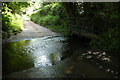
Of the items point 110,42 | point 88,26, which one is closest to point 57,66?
point 110,42

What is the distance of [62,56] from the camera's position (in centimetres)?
584

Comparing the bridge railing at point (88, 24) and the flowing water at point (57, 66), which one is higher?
the bridge railing at point (88, 24)

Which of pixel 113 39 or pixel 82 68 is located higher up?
pixel 113 39

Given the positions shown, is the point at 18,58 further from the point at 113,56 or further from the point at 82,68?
the point at 113,56

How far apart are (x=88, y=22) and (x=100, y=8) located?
1.37 m

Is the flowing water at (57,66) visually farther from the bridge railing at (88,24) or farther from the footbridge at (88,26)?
the bridge railing at (88,24)

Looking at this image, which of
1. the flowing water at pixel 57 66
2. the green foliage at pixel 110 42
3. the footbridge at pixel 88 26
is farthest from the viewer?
the footbridge at pixel 88 26

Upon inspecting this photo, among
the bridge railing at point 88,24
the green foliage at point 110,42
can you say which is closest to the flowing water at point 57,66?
the green foliage at point 110,42

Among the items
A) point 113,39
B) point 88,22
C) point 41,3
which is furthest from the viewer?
point 41,3

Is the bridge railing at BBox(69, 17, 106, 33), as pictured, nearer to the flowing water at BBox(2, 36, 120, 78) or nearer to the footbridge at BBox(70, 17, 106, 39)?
the footbridge at BBox(70, 17, 106, 39)

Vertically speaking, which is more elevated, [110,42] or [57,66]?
[110,42]

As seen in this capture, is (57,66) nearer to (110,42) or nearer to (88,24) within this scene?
(110,42)

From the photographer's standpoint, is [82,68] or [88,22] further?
[88,22]

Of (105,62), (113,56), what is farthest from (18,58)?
(113,56)
